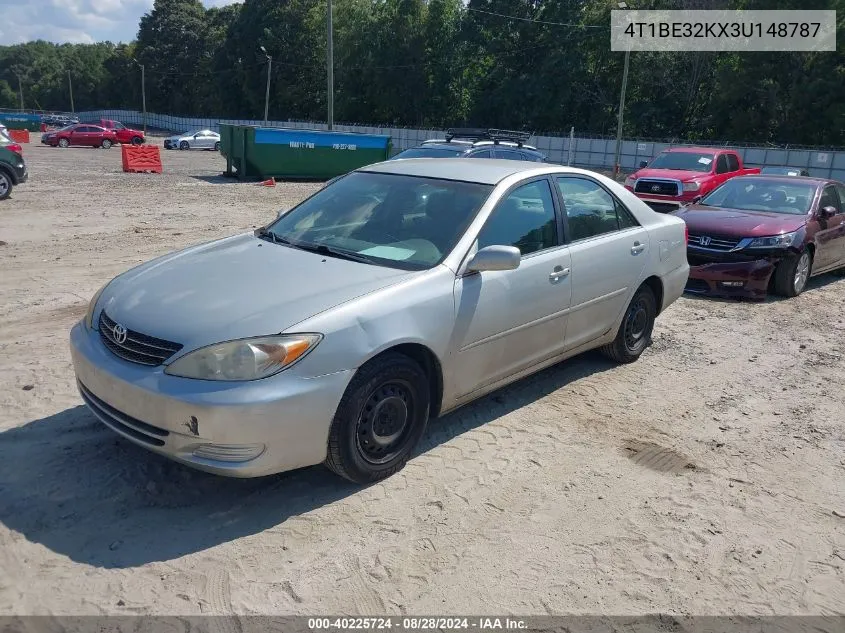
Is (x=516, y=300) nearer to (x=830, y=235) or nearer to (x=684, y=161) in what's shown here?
(x=830, y=235)

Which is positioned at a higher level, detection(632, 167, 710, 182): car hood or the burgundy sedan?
detection(632, 167, 710, 182): car hood

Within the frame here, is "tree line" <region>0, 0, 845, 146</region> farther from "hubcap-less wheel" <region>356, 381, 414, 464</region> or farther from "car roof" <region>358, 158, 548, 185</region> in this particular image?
"hubcap-less wheel" <region>356, 381, 414, 464</region>

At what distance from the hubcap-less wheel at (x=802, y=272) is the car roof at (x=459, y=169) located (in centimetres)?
546

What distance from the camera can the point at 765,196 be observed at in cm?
1001

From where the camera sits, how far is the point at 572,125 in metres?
55.0

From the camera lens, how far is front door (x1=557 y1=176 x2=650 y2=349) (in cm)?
514

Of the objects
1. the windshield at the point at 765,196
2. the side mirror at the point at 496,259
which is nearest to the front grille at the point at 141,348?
the side mirror at the point at 496,259

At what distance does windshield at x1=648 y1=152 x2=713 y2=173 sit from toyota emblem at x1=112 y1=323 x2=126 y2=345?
15221 mm

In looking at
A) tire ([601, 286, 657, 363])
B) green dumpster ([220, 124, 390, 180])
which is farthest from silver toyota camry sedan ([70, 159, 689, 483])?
green dumpster ([220, 124, 390, 180])

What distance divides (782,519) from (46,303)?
6.92 m

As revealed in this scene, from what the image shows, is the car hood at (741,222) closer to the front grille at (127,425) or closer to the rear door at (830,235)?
the rear door at (830,235)

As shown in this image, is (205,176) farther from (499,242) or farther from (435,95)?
(435,95)

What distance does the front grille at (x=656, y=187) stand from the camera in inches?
612

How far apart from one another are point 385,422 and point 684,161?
14.9 m
